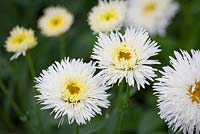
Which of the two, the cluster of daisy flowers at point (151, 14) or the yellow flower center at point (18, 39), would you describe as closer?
the yellow flower center at point (18, 39)

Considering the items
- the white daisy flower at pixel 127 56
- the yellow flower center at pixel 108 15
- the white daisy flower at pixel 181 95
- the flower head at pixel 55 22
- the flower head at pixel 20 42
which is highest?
the flower head at pixel 55 22

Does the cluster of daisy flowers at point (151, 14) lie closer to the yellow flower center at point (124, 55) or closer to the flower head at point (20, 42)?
the flower head at point (20, 42)

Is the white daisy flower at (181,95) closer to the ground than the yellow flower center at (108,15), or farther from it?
closer to the ground

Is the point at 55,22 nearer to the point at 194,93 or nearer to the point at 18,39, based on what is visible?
the point at 18,39

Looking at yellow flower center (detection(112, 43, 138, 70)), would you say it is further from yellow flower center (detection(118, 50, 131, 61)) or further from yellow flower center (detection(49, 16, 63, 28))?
yellow flower center (detection(49, 16, 63, 28))

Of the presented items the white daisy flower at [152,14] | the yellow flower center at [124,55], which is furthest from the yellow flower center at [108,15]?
the white daisy flower at [152,14]

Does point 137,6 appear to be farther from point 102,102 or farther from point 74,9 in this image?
point 102,102

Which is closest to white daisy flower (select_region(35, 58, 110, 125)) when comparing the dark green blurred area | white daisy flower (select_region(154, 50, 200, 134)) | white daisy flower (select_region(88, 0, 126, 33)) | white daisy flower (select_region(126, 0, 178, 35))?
white daisy flower (select_region(154, 50, 200, 134))
